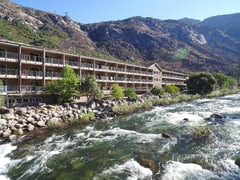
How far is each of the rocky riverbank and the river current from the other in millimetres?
2509

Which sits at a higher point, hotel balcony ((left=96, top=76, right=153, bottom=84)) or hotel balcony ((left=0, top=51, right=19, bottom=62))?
→ hotel balcony ((left=0, top=51, right=19, bottom=62))

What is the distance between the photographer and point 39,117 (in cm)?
2736

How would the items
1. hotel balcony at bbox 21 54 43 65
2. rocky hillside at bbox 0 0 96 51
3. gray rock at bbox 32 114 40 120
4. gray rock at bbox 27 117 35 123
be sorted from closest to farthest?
gray rock at bbox 27 117 35 123, gray rock at bbox 32 114 40 120, hotel balcony at bbox 21 54 43 65, rocky hillside at bbox 0 0 96 51

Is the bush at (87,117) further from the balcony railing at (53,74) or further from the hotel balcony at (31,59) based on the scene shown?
the hotel balcony at (31,59)

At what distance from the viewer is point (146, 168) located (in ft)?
45.3

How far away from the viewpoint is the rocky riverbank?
23484mm

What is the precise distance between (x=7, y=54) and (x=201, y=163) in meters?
31.1

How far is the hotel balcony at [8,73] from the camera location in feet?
108

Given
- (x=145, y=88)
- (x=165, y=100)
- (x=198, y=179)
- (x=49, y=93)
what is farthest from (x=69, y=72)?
(x=145, y=88)

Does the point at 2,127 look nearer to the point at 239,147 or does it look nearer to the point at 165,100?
the point at 239,147

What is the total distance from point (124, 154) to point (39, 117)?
14930 millimetres

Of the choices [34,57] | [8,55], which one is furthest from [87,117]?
[8,55]

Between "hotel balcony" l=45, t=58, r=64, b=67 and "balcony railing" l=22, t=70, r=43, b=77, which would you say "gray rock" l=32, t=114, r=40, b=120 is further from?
"hotel balcony" l=45, t=58, r=64, b=67

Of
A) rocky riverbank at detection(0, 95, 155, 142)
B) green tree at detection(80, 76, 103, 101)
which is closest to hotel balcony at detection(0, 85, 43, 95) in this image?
rocky riverbank at detection(0, 95, 155, 142)
